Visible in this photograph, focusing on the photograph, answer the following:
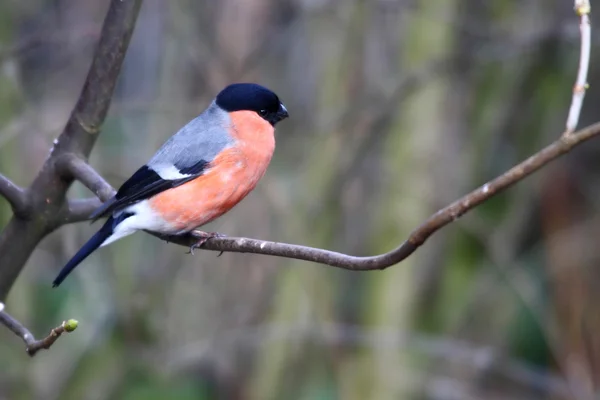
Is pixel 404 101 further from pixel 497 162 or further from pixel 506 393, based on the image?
pixel 506 393

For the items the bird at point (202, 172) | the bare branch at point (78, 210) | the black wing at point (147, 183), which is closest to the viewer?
the bare branch at point (78, 210)

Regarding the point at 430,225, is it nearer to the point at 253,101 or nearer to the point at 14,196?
the point at 14,196

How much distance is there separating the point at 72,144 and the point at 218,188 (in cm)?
70

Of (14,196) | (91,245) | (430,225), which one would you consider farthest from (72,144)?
(430,225)

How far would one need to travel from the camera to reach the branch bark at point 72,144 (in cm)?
261

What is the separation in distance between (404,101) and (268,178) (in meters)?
0.96

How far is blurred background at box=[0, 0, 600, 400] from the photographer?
4.46 metres

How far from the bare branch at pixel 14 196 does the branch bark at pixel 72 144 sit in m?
0.02

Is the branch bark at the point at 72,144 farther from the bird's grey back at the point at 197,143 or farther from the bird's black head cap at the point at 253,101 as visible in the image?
the bird's black head cap at the point at 253,101

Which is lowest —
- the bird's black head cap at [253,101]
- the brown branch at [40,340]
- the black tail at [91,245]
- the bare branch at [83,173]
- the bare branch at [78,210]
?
the brown branch at [40,340]

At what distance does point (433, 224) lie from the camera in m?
1.63

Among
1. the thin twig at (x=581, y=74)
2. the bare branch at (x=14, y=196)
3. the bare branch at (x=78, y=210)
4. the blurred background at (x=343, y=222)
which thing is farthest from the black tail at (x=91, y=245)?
the thin twig at (x=581, y=74)

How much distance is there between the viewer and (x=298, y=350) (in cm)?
478

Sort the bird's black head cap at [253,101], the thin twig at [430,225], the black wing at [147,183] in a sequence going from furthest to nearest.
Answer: the bird's black head cap at [253,101]
the black wing at [147,183]
the thin twig at [430,225]
